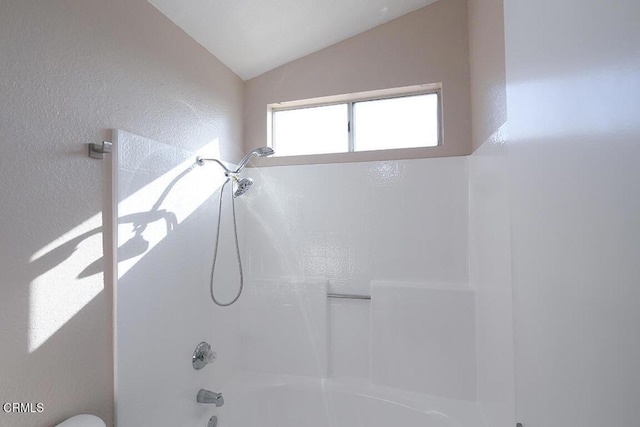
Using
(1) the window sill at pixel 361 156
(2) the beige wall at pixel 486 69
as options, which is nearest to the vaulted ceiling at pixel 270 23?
(2) the beige wall at pixel 486 69

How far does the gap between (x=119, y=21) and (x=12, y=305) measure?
1.13 m

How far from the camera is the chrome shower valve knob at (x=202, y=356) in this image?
1717 millimetres

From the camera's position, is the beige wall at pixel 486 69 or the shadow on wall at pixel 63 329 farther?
the beige wall at pixel 486 69

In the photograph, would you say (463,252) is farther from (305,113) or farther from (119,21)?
(119,21)

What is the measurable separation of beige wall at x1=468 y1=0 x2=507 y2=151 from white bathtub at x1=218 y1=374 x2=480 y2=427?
1519mm

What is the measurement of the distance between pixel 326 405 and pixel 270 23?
231 cm

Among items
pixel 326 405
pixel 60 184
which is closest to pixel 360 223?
pixel 326 405

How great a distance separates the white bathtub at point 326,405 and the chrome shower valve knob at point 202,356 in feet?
1.11

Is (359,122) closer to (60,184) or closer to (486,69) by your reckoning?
(486,69)

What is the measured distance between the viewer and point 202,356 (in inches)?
69.3

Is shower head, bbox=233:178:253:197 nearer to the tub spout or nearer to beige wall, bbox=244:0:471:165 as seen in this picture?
beige wall, bbox=244:0:471:165

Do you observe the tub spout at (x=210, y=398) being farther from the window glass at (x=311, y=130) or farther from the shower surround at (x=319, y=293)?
the window glass at (x=311, y=130)

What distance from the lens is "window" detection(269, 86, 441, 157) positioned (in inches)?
81.5

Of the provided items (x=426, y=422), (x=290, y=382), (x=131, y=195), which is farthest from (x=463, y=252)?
(x=131, y=195)
